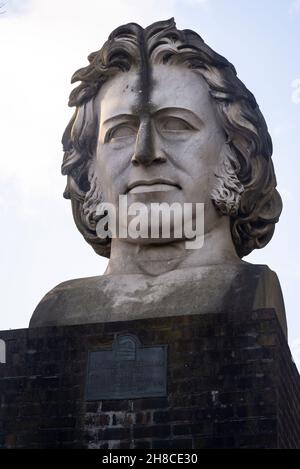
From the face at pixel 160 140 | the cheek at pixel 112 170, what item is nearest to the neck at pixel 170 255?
the face at pixel 160 140

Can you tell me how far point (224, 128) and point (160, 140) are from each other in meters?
0.76

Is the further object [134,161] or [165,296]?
[134,161]

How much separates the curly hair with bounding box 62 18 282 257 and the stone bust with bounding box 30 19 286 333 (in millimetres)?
11

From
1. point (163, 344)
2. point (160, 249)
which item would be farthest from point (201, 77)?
point (163, 344)

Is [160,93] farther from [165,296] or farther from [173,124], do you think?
[165,296]

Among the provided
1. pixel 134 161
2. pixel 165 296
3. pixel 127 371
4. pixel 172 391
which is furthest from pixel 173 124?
pixel 172 391

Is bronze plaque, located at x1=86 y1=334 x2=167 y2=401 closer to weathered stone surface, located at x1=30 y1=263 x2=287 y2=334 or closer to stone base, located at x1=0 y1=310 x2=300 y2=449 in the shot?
stone base, located at x1=0 y1=310 x2=300 y2=449

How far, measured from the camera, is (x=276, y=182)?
16.1 metres

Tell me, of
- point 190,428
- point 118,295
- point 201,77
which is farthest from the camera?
point 201,77

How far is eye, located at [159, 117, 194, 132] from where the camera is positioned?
15766 mm

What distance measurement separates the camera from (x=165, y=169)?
50.8 feet

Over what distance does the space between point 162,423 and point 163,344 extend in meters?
0.88

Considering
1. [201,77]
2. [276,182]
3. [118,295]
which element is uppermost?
[201,77]

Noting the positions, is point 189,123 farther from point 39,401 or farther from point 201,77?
point 39,401
